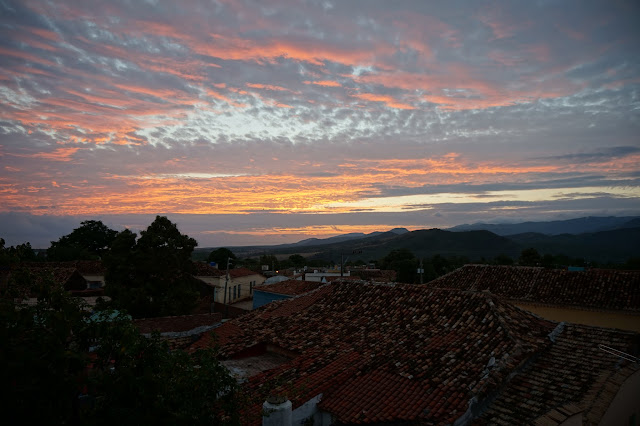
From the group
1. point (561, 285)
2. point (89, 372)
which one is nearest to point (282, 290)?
point (561, 285)

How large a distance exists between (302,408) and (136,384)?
4.77 meters

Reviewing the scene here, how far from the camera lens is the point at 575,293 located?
2169 cm

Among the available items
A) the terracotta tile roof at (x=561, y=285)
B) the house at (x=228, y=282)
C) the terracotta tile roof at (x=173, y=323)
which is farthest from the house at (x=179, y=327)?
the house at (x=228, y=282)

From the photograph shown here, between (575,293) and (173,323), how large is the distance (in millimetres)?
20376

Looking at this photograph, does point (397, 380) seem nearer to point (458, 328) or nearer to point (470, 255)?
point (458, 328)

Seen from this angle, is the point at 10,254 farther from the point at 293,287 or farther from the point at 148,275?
Answer: the point at 293,287

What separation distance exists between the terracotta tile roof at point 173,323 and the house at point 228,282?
765 inches

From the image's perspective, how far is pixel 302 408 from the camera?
27.8ft

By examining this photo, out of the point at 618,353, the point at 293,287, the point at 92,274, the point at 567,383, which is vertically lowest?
the point at 293,287

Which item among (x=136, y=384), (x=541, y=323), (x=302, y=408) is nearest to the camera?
(x=136, y=384)

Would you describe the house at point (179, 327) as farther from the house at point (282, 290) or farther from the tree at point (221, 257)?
the tree at point (221, 257)

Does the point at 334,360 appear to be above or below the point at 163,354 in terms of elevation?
below

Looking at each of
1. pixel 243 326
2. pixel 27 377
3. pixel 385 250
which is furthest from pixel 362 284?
pixel 385 250

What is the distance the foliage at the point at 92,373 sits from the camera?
4215 mm
